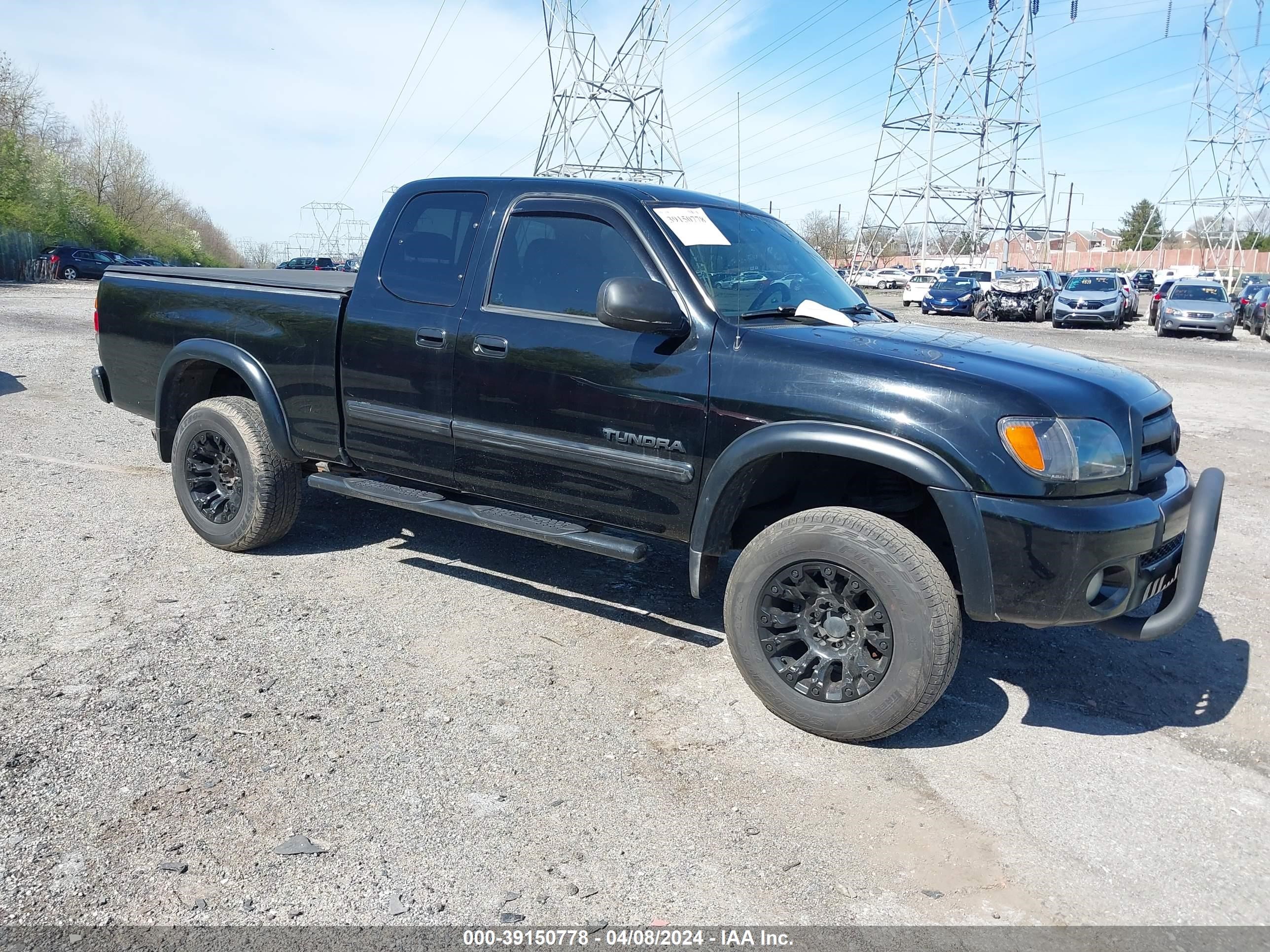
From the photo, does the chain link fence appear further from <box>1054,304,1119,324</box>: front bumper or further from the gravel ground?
the gravel ground

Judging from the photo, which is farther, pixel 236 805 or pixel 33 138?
pixel 33 138

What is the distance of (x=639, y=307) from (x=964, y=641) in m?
2.28

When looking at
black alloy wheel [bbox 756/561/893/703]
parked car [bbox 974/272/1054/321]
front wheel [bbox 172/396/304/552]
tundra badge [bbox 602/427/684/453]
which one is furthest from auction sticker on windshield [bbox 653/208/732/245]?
parked car [bbox 974/272/1054/321]

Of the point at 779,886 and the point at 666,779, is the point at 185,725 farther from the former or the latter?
the point at 779,886

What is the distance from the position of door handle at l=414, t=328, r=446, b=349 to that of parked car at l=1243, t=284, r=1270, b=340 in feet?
87.3

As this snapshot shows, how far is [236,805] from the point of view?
9.95 feet

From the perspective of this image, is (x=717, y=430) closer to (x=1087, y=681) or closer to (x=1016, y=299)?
(x=1087, y=681)

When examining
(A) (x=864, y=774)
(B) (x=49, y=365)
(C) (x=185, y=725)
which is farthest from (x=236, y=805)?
(B) (x=49, y=365)

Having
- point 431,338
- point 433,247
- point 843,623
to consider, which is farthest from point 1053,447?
point 433,247

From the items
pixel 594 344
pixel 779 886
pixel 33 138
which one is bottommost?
pixel 779 886

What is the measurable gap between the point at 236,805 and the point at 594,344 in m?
2.14

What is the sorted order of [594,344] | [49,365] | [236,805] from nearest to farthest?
[236,805] → [594,344] → [49,365]

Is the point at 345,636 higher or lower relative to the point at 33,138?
lower

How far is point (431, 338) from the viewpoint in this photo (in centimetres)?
453
